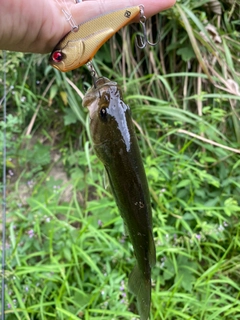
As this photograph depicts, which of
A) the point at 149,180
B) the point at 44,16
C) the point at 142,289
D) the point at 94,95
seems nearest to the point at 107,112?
the point at 94,95

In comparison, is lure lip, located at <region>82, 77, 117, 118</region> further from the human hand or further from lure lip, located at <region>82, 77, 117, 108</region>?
the human hand

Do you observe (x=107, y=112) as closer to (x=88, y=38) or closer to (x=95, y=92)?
(x=95, y=92)

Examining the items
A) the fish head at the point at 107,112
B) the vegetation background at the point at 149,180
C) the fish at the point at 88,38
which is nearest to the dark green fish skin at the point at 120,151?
the fish head at the point at 107,112

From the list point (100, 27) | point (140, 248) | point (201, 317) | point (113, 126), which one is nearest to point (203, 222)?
point (201, 317)

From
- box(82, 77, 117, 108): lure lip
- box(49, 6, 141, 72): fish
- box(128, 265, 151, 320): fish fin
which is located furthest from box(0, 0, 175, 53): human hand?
box(128, 265, 151, 320): fish fin

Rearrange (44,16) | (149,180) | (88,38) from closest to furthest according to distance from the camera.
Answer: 1. (88,38)
2. (44,16)
3. (149,180)
